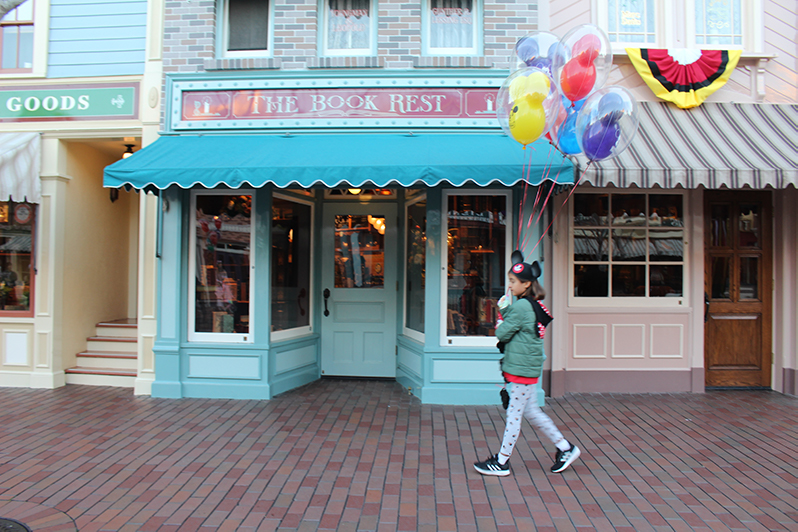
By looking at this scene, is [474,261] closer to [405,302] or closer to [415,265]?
[415,265]

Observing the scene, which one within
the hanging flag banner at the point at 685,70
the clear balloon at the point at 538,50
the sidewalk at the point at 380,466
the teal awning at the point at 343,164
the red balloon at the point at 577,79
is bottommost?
the sidewalk at the point at 380,466

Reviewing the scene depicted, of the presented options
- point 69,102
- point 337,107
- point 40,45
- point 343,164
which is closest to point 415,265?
point 343,164

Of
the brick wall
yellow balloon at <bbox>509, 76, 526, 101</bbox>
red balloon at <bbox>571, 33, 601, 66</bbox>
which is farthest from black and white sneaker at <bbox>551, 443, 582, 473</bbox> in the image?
the brick wall

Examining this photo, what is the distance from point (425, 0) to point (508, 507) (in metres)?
5.68

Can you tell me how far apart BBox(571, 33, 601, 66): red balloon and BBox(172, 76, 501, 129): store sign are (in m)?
1.61

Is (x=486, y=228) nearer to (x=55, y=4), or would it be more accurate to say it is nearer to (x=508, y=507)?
(x=508, y=507)

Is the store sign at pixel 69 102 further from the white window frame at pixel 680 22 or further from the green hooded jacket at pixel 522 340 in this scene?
the white window frame at pixel 680 22

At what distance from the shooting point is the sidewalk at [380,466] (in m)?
3.15

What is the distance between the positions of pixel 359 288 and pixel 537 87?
3724 millimetres

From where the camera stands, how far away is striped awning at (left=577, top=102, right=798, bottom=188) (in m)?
5.02

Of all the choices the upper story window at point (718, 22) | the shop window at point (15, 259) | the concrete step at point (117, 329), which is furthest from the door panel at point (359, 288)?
the upper story window at point (718, 22)

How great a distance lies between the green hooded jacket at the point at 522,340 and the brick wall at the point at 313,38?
341cm

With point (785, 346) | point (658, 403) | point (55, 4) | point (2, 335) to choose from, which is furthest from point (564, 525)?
point (55, 4)

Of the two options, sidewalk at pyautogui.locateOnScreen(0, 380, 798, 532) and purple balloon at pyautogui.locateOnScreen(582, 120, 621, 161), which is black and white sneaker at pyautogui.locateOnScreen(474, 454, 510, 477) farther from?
purple balloon at pyautogui.locateOnScreen(582, 120, 621, 161)
